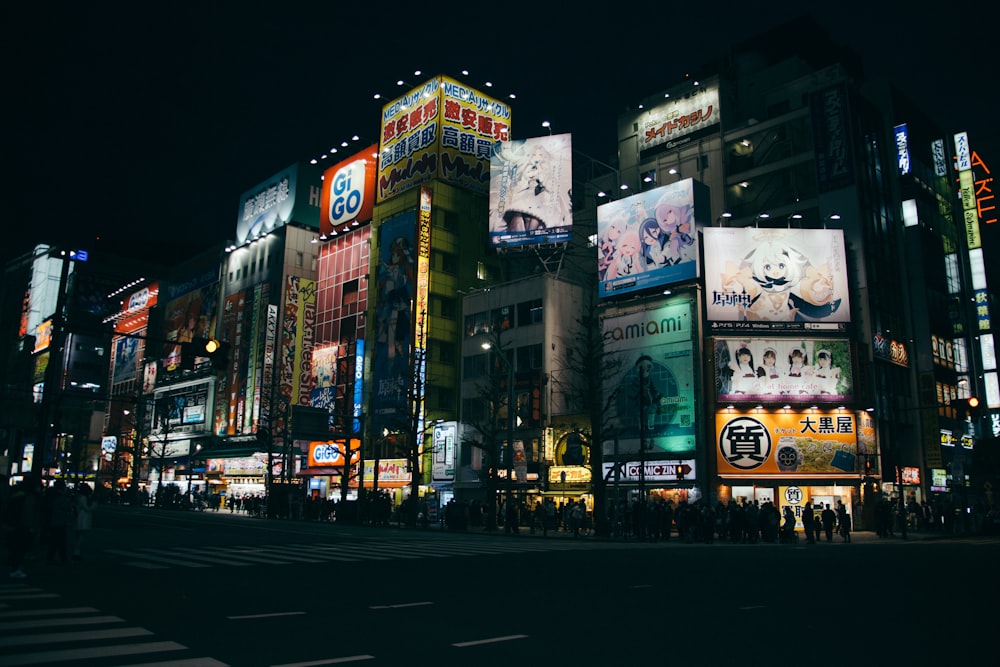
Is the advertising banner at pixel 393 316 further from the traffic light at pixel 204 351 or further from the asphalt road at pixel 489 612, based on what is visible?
the asphalt road at pixel 489 612

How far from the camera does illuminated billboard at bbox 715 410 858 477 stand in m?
42.9

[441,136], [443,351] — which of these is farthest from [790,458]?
[441,136]

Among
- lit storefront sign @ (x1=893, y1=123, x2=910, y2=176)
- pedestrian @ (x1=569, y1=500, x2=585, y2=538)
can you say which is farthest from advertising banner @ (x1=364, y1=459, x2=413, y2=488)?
lit storefront sign @ (x1=893, y1=123, x2=910, y2=176)

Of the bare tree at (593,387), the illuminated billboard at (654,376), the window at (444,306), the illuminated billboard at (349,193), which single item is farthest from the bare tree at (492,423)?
the illuminated billboard at (349,193)

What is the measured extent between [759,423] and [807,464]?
3.44m

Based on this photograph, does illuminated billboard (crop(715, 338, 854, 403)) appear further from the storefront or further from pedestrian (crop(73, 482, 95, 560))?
pedestrian (crop(73, 482, 95, 560))

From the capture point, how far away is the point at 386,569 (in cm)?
1543

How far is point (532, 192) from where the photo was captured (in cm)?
5238

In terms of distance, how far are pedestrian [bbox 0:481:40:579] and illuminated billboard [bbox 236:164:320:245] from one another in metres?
69.5

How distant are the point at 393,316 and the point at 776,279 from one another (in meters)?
30.1

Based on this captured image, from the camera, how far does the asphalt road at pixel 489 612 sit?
7.06m

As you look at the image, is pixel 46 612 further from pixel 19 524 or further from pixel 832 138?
pixel 832 138

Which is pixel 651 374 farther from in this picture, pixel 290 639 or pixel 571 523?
pixel 290 639

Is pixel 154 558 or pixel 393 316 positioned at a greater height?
pixel 393 316
